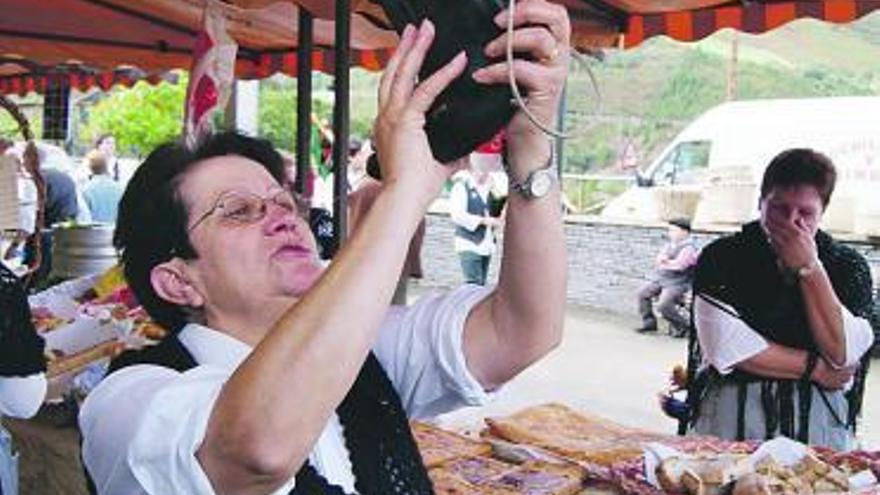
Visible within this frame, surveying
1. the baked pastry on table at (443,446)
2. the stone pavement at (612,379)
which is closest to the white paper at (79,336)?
the baked pastry on table at (443,446)

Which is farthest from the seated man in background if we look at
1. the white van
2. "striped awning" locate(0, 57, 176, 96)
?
"striped awning" locate(0, 57, 176, 96)

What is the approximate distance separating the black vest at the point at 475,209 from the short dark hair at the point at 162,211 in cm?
942

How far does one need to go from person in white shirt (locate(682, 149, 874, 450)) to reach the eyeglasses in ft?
5.88

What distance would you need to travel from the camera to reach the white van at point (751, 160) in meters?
11.5

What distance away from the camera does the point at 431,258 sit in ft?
45.6

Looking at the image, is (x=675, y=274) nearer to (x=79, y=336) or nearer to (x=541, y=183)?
(x=79, y=336)

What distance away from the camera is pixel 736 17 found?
160 inches

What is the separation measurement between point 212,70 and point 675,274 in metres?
7.89

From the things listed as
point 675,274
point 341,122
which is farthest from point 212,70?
point 675,274

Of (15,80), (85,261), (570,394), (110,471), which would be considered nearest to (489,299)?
(110,471)

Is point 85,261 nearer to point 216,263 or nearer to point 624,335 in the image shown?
point 216,263

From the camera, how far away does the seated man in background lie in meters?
10.6

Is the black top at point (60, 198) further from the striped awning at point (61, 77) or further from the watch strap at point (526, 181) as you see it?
the watch strap at point (526, 181)

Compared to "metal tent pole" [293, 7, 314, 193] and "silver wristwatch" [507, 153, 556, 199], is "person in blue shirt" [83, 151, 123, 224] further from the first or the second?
"silver wristwatch" [507, 153, 556, 199]
